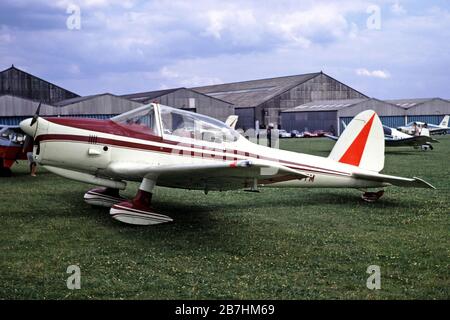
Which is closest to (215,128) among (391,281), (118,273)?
(118,273)

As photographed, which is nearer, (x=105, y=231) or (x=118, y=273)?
(x=118, y=273)

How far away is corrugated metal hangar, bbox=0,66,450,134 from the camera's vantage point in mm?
37406

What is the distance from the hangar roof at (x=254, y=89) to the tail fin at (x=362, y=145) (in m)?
48.2

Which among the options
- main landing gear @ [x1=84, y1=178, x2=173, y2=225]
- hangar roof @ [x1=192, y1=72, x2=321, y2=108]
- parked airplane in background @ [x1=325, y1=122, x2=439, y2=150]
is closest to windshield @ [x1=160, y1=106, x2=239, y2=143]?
main landing gear @ [x1=84, y1=178, x2=173, y2=225]

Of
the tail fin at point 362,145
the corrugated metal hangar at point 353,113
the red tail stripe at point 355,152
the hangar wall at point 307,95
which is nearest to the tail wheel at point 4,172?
the tail fin at point 362,145

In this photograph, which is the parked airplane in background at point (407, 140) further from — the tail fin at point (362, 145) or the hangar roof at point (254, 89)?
the hangar roof at point (254, 89)

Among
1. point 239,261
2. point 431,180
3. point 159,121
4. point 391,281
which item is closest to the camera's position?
point 391,281

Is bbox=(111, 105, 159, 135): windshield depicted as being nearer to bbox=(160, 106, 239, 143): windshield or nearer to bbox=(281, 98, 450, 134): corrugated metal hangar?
bbox=(160, 106, 239, 143): windshield

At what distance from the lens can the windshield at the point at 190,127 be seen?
7.43 m

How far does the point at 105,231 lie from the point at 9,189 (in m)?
5.47

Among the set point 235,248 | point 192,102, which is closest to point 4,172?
point 235,248

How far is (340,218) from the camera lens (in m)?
7.55

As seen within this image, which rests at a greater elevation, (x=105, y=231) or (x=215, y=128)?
(x=215, y=128)
